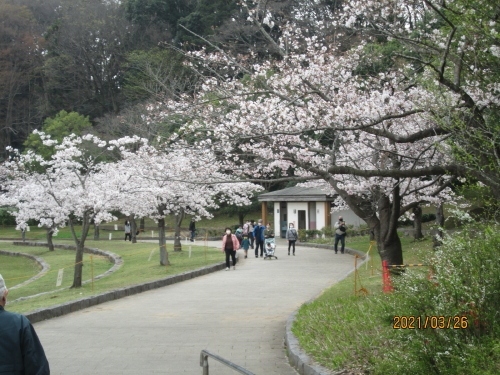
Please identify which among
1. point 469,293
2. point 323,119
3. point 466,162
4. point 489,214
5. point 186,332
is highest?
point 323,119

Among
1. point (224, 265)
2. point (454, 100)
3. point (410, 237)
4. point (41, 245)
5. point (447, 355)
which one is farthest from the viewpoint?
point (41, 245)

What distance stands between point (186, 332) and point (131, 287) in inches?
244

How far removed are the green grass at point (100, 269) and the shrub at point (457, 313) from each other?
11.6 metres

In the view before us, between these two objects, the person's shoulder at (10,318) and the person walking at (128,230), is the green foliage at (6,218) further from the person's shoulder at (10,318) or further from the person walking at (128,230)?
the person's shoulder at (10,318)

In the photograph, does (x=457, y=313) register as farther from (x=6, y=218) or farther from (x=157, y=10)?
(x=6, y=218)

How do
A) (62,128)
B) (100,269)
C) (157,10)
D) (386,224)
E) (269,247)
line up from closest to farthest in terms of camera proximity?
1. (386,224)
2. (269,247)
3. (100,269)
4. (62,128)
5. (157,10)

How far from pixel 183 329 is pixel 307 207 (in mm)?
32722

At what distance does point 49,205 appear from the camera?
30688 millimetres

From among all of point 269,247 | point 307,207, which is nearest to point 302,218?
point 307,207

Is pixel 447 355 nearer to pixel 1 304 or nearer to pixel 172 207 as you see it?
pixel 1 304

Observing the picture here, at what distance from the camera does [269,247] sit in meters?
29.1

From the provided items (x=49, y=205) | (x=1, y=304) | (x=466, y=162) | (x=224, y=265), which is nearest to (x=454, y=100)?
(x=466, y=162)

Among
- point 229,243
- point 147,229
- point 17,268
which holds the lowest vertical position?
point 17,268

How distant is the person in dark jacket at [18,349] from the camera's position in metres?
4.39
